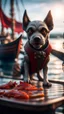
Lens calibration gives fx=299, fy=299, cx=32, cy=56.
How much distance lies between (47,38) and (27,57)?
0.38 m

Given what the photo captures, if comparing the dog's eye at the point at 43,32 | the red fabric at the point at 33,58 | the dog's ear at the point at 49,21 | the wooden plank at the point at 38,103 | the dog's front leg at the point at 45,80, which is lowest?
the wooden plank at the point at 38,103

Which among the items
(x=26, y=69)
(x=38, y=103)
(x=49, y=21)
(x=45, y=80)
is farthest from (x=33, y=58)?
(x=38, y=103)

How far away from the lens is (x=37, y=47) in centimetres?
387

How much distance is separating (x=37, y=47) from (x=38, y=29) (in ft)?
0.78

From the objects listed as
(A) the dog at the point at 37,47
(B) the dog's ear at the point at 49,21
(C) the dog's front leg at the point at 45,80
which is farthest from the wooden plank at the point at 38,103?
(B) the dog's ear at the point at 49,21

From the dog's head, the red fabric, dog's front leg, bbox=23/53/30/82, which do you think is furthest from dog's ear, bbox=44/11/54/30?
dog's front leg, bbox=23/53/30/82

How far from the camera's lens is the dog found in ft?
12.4

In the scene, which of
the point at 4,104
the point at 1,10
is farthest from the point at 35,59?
the point at 1,10

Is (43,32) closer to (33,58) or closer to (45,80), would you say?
(33,58)

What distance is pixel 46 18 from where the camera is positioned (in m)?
3.98

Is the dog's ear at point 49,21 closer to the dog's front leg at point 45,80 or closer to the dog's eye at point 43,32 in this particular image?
the dog's eye at point 43,32

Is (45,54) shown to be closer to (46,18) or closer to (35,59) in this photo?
(35,59)

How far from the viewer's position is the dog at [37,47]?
378 cm

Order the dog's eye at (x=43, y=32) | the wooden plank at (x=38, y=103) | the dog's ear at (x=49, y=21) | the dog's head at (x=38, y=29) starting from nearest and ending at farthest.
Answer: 1. the wooden plank at (x=38, y=103)
2. the dog's head at (x=38, y=29)
3. the dog's eye at (x=43, y=32)
4. the dog's ear at (x=49, y=21)
